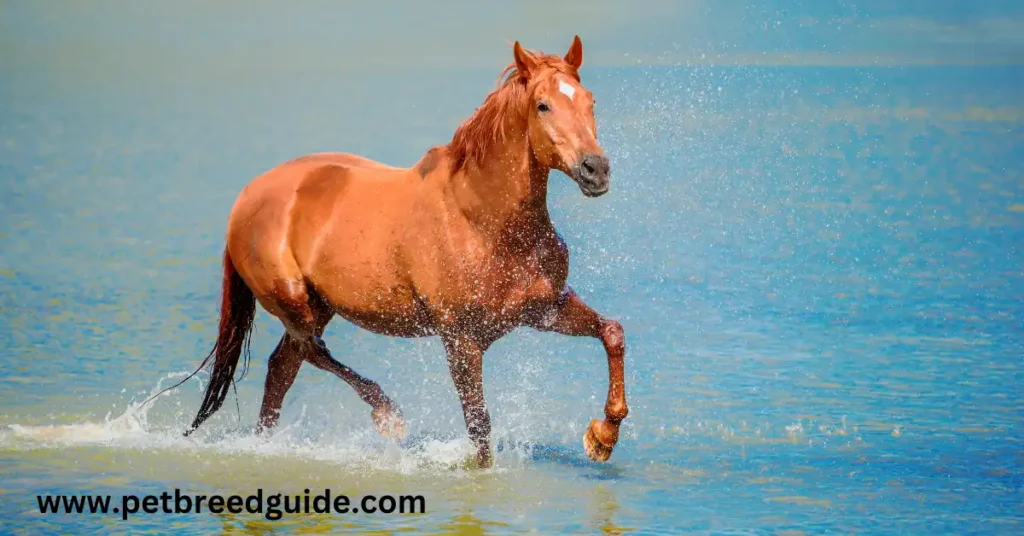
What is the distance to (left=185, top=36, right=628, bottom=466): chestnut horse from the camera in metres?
6.14

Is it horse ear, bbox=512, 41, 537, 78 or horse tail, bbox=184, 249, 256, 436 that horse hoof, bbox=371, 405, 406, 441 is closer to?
horse tail, bbox=184, 249, 256, 436

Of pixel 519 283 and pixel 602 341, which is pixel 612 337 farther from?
pixel 519 283

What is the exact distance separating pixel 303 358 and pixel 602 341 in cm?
168

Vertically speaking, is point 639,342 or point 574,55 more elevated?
point 574,55

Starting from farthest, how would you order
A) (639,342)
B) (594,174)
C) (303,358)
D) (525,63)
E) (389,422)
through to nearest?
(639,342), (303,358), (389,422), (525,63), (594,174)

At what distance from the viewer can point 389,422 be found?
23.8ft

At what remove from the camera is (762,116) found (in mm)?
21312

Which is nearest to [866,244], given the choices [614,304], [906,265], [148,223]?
[906,265]

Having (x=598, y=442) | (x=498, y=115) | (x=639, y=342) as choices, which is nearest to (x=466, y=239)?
(x=498, y=115)

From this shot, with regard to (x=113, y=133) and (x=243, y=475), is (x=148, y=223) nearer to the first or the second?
(x=113, y=133)

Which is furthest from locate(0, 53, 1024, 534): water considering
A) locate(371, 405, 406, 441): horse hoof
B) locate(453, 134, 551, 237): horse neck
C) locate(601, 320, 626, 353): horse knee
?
locate(453, 134, 551, 237): horse neck

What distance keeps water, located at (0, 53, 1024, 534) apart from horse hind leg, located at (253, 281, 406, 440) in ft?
0.49

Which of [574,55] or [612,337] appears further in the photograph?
[612,337]

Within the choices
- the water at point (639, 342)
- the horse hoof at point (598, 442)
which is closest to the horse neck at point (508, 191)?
the horse hoof at point (598, 442)
